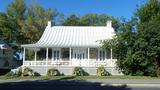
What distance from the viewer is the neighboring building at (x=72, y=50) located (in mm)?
40206

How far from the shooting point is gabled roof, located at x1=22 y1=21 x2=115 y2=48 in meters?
42.1

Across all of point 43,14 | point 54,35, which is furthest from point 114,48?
point 43,14

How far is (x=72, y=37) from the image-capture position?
45500 mm

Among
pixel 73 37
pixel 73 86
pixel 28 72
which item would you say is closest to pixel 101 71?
pixel 28 72

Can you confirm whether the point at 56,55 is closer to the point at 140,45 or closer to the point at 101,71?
the point at 101,71

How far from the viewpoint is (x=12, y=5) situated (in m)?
63.4

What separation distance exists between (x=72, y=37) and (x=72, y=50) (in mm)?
2355

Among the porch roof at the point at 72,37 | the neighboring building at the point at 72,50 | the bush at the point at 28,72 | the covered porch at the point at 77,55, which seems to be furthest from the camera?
the porch roof at the point at 72,37

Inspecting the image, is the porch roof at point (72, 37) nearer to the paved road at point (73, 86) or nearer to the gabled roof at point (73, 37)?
the gabled roof at point (73, 37)

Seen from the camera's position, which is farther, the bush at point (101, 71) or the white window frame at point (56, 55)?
the white window frame at point (56, 55)

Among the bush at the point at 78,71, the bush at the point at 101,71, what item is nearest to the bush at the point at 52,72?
the bush at the point at 78,71

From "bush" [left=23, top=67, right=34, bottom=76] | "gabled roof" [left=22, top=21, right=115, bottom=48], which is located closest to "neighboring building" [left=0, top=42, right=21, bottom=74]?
"gabled roof" [left=22, top=21, right=115, bottom=48]

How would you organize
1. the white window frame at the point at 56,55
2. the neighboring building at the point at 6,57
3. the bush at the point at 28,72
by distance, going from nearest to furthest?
the bush at the point at 28,72 < the white window frame at the point at 56,55 < the neighboring building at the point at 6,57

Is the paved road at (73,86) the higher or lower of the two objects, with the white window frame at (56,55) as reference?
lower
